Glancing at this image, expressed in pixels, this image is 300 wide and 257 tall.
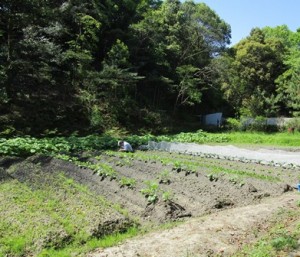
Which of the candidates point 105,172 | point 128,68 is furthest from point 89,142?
point 128,68

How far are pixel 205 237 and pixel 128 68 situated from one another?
716 inches

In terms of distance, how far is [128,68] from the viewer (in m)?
22.3

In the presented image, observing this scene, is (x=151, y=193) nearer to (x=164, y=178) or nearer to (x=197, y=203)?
→ (x=197, y=203)

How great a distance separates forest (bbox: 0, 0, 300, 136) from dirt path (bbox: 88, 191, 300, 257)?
12875 millimetres

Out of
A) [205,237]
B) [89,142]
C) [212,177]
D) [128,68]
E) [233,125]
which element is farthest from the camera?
[233,125]

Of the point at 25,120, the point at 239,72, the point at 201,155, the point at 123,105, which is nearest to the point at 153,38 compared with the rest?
the point at 123,105

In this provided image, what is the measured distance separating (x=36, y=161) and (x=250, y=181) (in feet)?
22.3

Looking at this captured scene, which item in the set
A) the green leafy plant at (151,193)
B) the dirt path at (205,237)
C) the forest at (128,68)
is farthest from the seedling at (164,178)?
A: the forest at (128,68)

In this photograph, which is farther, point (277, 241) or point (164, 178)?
point (164, 178)

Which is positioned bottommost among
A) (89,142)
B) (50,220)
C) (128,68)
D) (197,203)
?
(89,142)

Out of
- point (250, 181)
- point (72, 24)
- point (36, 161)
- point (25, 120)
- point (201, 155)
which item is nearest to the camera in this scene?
point (250, 181)

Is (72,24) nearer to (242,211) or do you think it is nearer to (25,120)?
(25,120)

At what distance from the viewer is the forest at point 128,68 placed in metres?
18.9

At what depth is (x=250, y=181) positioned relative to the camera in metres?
8.54
